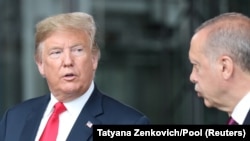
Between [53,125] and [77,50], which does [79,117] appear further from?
[77,50]

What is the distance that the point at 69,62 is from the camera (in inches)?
129

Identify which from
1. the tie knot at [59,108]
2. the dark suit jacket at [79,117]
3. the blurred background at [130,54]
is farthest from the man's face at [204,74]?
the blurred background at [130,54]

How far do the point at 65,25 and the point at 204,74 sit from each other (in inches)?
27.8

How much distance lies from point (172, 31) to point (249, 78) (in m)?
5.02

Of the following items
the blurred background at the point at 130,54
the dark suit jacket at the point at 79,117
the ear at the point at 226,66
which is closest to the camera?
the ear at the point at 226,66

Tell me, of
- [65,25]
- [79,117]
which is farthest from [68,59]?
[79,117]

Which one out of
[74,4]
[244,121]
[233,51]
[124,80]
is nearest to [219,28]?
[233,51]

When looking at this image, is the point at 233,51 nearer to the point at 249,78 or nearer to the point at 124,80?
the point at 249,78

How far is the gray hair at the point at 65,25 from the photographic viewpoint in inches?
131

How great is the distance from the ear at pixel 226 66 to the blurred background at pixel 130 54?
15.2ft

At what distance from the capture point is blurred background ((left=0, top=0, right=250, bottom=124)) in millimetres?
7680

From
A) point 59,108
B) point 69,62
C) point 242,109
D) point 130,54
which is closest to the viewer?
point 242,109

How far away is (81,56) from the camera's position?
10.9 feet

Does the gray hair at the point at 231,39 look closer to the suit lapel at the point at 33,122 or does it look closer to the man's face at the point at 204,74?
the man's face at the point at 204,74
